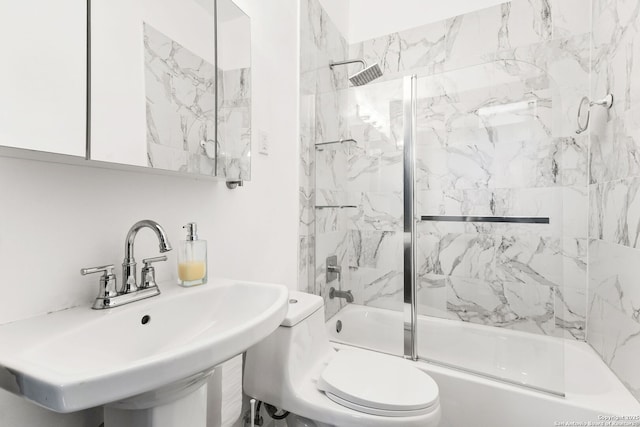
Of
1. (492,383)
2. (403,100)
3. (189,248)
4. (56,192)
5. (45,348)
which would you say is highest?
(403,100)

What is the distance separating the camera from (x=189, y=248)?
2.82ft

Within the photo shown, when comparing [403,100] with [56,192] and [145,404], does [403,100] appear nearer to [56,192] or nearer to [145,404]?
[56,192]

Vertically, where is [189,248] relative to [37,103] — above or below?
below

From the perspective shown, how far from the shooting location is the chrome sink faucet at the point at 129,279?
682 millimetres

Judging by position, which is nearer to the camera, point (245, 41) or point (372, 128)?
point (245, 41)

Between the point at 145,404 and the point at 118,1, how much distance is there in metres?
0.89

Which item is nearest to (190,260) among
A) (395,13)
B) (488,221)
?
(488,221)

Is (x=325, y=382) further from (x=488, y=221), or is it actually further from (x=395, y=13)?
(x=395, y=13)

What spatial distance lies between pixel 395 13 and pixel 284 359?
2.23 m

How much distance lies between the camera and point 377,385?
1.02m

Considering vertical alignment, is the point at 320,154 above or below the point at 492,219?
above

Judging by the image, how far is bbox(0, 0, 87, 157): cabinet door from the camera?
1.80 ft

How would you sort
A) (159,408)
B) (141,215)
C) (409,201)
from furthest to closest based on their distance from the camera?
(409,201) < (141,215) < (159,408)

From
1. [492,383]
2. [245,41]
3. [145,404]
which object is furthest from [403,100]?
[145,404]
